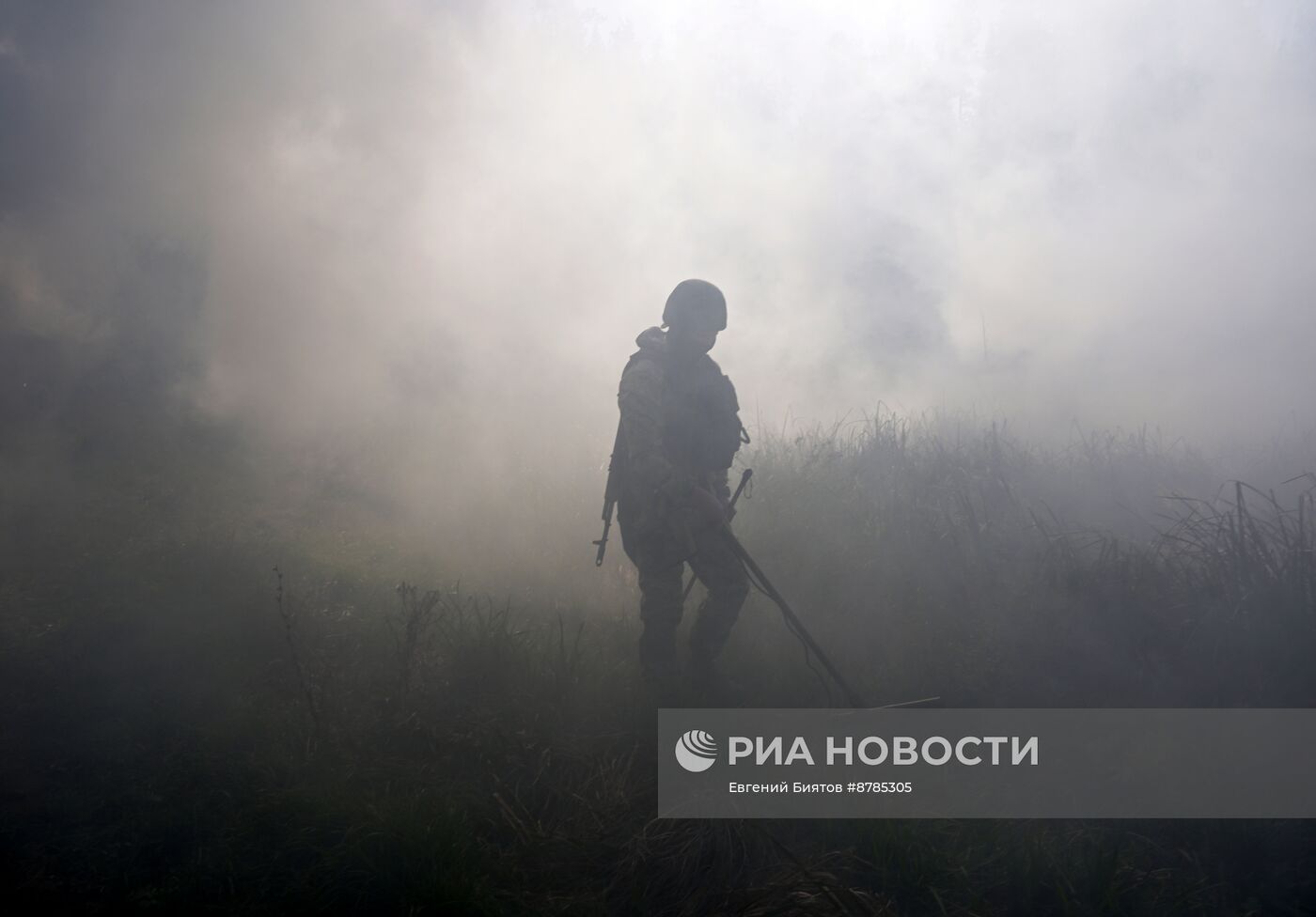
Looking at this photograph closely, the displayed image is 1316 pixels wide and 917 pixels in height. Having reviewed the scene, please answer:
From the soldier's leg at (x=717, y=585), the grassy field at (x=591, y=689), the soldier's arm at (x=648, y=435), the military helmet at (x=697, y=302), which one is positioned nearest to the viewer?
the grassy field at (x=591, y=689)

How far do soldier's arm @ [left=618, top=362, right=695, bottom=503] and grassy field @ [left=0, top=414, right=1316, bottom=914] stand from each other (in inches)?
36.1

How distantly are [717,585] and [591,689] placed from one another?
2.37 feet

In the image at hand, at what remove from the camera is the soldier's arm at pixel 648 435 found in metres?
3.34

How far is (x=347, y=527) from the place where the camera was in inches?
240

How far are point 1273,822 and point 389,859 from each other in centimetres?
283

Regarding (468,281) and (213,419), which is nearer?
(213,419)


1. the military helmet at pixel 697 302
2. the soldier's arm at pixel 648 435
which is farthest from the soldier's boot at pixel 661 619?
the military helmet at pixel 697 302

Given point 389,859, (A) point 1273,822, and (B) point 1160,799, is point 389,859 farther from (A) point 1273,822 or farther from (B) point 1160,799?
(A) point 1273,822

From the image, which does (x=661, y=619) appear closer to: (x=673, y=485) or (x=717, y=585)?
(x=717, y=585)

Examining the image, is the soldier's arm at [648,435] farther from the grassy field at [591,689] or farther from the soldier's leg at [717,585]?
the grassy field at [591,689]

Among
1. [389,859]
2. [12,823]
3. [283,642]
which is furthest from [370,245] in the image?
[389,859]

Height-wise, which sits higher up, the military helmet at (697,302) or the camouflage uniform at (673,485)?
the military helmet at (697,302)

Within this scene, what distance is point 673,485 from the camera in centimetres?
332

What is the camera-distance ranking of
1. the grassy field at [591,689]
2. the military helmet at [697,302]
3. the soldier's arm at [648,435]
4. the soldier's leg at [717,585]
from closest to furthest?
the grassy field at [591,689] < the soldier's arm at [648,435] < the soldier's leg at [717,585] < the military helmet at [697,302]
